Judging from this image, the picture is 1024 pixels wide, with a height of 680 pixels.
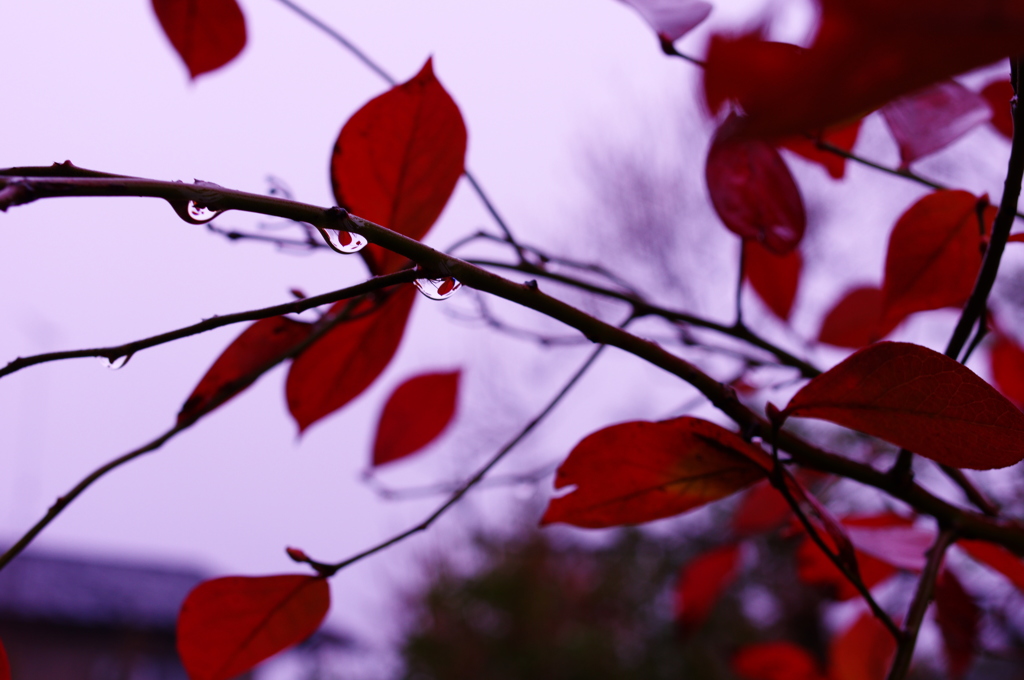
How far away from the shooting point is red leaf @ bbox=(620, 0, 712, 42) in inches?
8.8

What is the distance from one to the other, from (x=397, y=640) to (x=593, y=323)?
3763 mm

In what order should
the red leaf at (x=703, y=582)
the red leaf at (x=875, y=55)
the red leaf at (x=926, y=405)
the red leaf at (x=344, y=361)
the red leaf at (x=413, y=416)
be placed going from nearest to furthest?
the red leaf at (x=875, y=55) → the red leaf at (x=926, y=405) → the red leaf at (x=344, y=361) → the red leaf at (x=413, y=416) → the red leaf at (x=703, y=582)

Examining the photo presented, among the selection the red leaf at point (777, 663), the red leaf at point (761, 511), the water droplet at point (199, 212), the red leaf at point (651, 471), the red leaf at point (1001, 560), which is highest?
the water droplet at point (199, 212)

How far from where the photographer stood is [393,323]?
0.96 feet

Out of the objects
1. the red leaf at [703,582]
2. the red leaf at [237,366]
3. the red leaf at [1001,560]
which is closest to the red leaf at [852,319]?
the red leaf at [1001,560]

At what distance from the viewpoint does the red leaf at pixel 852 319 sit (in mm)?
452

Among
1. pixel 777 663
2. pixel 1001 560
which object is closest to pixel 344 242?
pixel 1001 560

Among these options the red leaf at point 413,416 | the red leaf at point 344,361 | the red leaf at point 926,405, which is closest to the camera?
the red leaf at point 926,405

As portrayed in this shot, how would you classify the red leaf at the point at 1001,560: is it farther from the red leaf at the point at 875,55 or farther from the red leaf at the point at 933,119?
the red leaf at the point at 875,55

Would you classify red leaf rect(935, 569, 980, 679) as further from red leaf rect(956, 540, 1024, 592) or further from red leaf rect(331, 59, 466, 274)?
red leaf rect(331, 59, 466, 274)

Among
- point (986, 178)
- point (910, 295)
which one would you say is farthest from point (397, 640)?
point (910, 295)

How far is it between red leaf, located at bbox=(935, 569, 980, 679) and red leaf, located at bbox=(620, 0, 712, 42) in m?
0.33

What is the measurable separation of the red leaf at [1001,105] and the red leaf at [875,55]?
1.12 feet

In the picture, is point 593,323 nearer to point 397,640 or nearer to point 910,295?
point 910,295
